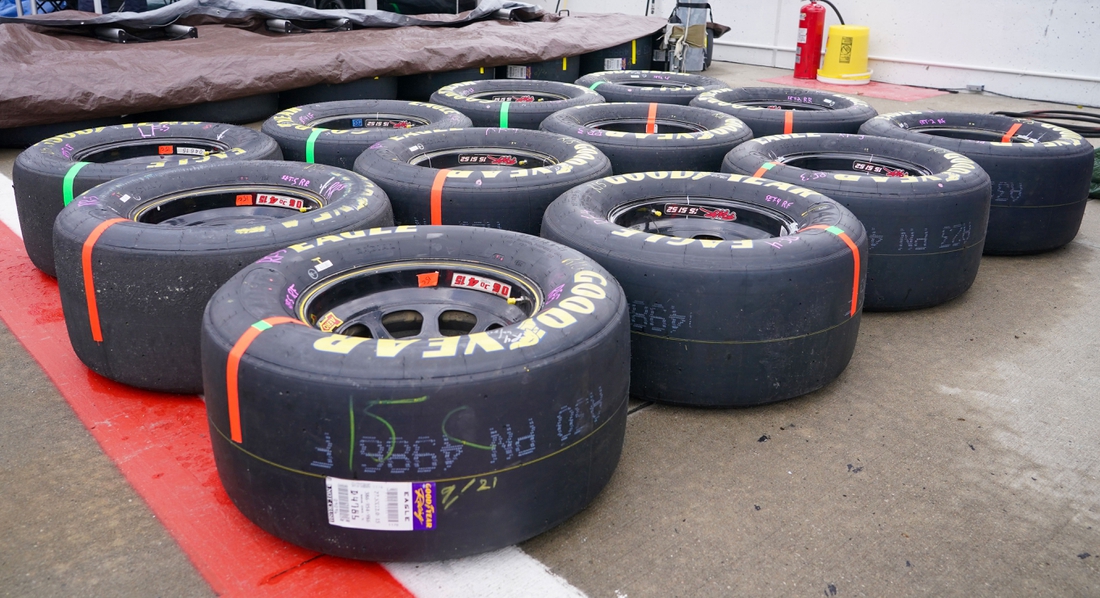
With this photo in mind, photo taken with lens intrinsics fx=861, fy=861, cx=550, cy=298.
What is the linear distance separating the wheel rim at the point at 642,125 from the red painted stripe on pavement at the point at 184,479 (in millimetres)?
3029

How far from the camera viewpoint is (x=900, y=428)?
301cm

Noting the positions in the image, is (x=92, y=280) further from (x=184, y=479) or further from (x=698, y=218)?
(x=698, y=218)

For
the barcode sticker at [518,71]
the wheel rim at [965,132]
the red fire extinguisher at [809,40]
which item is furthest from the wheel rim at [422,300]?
the red fire extinguisher at [809,40]

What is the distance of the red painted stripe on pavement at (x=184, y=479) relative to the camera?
7.16 ft

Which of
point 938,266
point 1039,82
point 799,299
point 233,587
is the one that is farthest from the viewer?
point 1039,82

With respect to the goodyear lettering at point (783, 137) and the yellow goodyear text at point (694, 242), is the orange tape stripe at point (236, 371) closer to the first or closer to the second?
the yellow goodyear text at point (694, 242)

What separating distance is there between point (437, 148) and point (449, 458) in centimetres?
252

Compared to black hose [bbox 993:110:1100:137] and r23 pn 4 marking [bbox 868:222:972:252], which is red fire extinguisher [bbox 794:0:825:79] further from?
r23 pn 4 marking [bbox 868:222:972:252]

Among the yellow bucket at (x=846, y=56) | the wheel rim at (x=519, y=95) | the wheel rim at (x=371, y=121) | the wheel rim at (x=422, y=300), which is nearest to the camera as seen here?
the wheel rim at (x=422, y=300)

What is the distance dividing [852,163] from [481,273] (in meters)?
2.62

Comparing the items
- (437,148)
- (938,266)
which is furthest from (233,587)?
(938,266)

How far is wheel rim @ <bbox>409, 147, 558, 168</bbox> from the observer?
14.2 ft

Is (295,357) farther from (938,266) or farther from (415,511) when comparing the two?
(938,266)

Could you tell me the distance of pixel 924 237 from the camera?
383 cm
